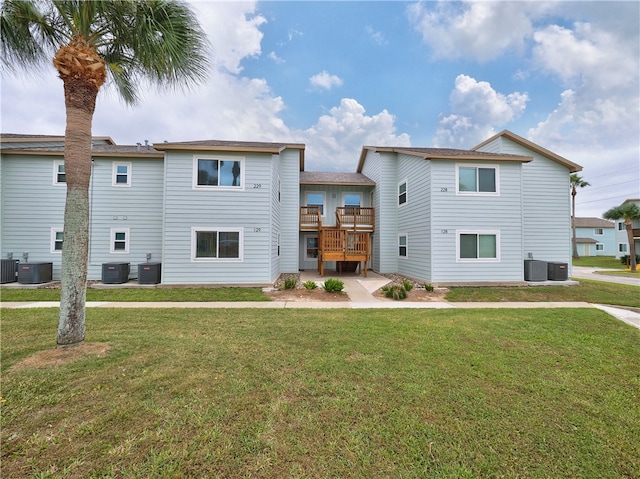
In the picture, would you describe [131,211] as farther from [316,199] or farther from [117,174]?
[316,199]

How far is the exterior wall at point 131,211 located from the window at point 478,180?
44.4 ft

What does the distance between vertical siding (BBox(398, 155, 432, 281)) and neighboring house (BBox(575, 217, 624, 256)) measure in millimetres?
43368

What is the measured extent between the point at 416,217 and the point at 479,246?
2.89 meters

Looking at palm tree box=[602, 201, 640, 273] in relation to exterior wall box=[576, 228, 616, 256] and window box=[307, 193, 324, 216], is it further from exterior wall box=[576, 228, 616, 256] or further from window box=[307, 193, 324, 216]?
window box=[307, 193, 324, 216]

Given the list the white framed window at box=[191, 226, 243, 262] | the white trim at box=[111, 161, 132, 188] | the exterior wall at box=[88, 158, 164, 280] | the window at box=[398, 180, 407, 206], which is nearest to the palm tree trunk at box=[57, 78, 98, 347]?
the white framed window at box=[191, 226, 243, 262]

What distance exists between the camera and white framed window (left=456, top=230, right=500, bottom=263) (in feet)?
35.9

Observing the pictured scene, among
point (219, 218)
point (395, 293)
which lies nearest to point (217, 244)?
point (219, 218)

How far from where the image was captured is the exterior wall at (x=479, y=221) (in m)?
10.9

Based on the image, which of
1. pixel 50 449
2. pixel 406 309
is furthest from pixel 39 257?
pixel 406 309

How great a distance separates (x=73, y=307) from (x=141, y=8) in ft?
16.7

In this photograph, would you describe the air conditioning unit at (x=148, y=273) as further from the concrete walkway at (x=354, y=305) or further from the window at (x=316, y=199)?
the window at (x=316, y=199)

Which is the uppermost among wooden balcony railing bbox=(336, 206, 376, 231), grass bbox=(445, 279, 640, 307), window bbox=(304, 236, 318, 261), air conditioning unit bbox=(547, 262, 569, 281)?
wooden balcony railing bbox=(336, 206, 376, 231)

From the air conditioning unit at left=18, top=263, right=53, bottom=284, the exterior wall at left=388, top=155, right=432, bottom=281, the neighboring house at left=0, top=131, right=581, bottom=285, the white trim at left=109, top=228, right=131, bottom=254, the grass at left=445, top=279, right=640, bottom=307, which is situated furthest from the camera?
the white trim at left=109, top=228, right=131, bottom=254

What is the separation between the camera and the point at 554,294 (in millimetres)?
9727
